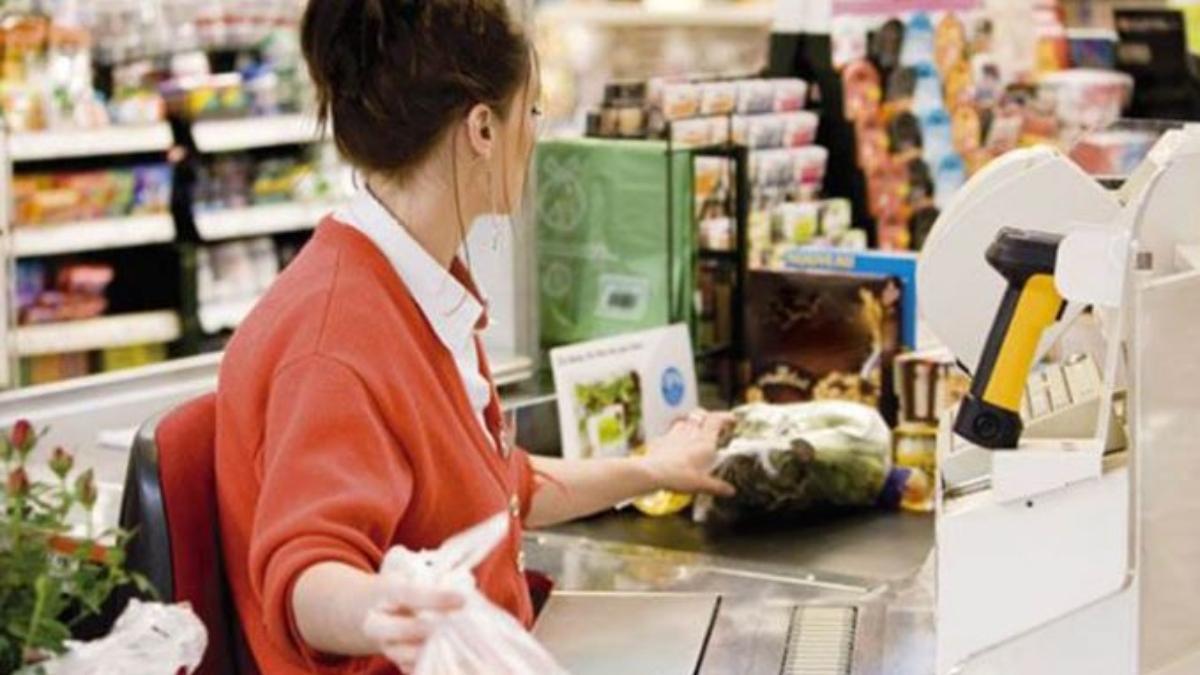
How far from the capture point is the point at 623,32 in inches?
274

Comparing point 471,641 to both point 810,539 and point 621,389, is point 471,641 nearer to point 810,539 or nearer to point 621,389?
point 810,539

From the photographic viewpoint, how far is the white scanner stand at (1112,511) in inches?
65.8

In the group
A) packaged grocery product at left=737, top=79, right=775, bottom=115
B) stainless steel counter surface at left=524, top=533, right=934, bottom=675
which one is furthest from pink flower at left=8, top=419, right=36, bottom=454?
packaged grocery product at left=737, top=79, right=775, bottom=115

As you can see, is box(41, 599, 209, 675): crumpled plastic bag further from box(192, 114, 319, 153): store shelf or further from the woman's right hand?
box(192, 114, 319, 153): store shelf

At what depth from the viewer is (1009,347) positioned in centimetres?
179

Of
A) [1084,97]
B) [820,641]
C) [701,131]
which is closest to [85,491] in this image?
[820,641]

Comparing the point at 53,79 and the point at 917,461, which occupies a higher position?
the point at 53,79

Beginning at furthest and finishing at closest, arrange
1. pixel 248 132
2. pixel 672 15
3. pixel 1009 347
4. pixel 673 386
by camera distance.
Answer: pixel 672 15
pixel 248 132
pixel 673 386
pixel 1009 347

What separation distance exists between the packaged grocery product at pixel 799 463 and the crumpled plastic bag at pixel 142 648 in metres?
1.44

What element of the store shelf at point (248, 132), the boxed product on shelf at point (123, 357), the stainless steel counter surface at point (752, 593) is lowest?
the boxed product on shelf at point (123, 357)

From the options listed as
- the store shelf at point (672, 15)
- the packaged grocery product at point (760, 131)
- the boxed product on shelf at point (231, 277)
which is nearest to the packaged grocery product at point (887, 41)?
the packaged grocery product at point (760, 131)

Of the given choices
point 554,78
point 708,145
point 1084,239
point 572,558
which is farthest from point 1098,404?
point 554,78

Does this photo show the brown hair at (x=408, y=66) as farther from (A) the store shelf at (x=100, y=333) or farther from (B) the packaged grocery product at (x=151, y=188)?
(B) the packaged grocery product at (x=151, y=188)

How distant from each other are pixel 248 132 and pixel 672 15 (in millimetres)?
2307
